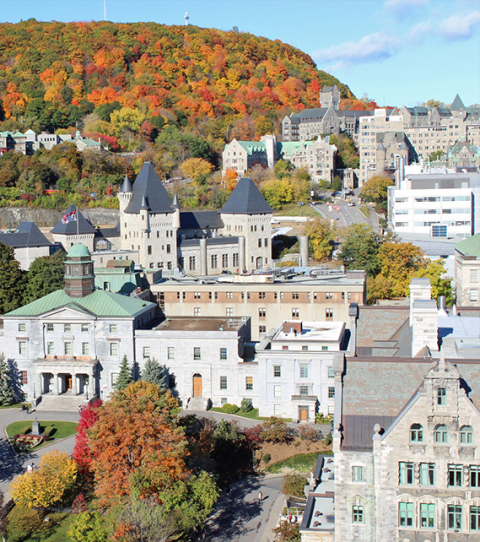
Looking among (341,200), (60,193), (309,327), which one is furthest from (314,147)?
(309,327)

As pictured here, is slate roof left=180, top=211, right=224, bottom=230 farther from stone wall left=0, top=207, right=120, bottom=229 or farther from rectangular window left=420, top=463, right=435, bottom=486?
rectangular window left=420, top=463, right=435, bottom=486

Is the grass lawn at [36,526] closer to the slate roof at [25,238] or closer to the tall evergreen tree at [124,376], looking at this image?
the tall evergreen tree at [124,376]

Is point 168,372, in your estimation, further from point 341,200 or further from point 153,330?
point 341,200

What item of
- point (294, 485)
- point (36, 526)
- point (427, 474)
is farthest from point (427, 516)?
point (36, 526)

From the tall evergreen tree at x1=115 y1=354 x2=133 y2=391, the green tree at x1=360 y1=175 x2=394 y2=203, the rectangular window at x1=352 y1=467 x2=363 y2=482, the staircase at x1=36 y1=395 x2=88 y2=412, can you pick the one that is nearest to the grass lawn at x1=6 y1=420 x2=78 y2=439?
the staircase at x1=36 y1=395 x2=88 y2=412

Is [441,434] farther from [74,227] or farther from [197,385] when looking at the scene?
[74,227]
